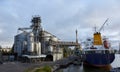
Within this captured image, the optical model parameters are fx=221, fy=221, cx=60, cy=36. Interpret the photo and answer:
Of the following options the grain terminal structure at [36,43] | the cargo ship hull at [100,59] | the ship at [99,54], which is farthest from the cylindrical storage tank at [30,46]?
the cargo ship hull at [100,59]

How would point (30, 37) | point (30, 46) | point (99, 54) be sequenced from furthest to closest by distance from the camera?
point (30, 37), point (30, 46), point (99, 54)

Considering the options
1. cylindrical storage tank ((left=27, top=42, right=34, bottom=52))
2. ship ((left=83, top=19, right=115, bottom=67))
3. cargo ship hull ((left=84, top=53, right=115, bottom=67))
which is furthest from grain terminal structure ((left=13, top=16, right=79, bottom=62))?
cargo ship hull ((left=84, top=53, right=115, bottom=67))

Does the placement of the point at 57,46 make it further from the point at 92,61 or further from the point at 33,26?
the point at 92,61

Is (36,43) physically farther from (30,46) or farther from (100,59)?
(100,59)

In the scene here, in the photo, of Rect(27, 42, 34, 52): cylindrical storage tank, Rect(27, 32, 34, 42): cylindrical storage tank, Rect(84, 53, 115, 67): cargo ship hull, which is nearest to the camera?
Rect(84, 53, 115, 67): cargo ship hull

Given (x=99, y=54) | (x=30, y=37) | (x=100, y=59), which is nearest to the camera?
(x=100, y=59)

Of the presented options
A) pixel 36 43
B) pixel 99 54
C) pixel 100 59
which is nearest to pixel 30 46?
pixel 36 43

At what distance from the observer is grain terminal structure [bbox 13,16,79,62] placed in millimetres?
122812

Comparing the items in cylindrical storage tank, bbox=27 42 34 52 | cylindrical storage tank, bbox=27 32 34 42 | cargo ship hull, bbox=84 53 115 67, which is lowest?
cargo ship hull, bbox=84 53 115 67

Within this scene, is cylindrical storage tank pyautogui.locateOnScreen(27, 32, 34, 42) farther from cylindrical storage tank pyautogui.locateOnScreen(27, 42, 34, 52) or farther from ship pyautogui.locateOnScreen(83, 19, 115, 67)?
ship pyautogui.locateOnScreen(83, 19, 115, 67)

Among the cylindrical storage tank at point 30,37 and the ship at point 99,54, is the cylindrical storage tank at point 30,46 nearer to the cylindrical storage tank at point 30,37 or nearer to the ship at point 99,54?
the cylindrical storage tank at point 30,37

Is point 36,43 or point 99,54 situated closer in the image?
point 99,54

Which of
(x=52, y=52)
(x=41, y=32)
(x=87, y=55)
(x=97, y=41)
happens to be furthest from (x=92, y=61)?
(x=41, y=32)

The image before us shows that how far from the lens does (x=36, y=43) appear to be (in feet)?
409
